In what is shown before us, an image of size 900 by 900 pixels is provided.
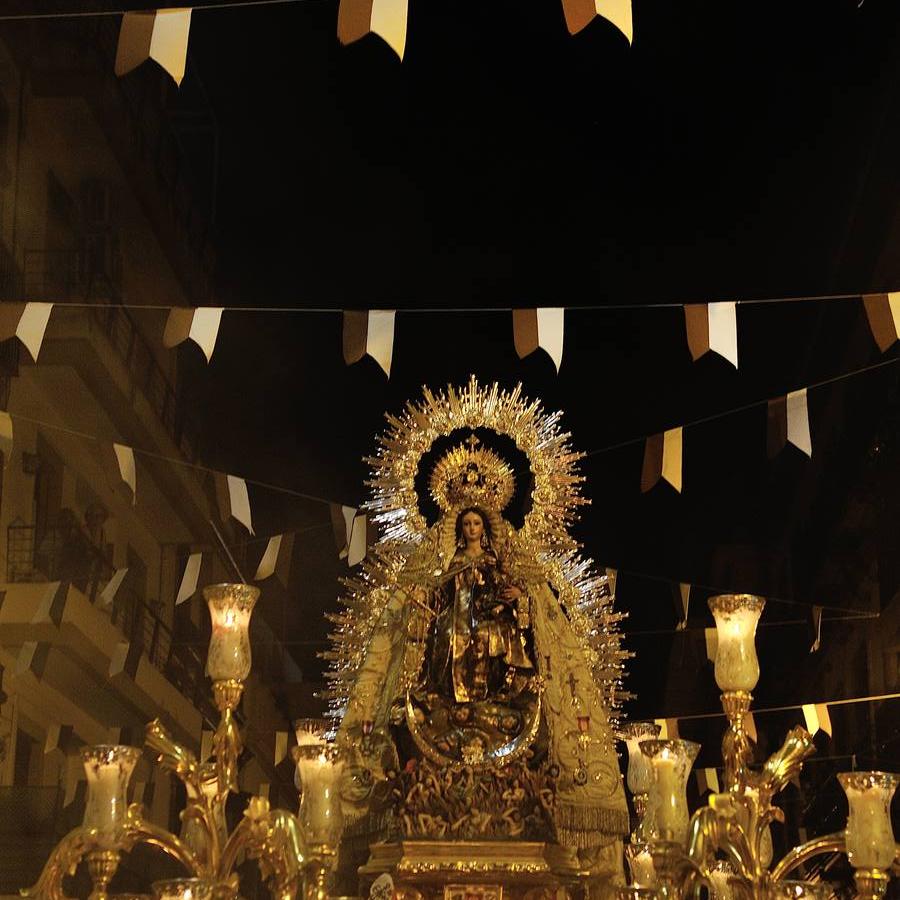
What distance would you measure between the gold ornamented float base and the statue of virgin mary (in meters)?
0.10

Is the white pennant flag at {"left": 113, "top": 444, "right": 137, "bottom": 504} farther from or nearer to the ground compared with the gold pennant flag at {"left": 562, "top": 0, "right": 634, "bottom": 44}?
nearer to the ground

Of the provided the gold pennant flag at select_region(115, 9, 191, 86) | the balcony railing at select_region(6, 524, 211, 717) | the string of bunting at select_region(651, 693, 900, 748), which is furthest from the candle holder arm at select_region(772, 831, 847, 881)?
the balcony railing at select_region(6, 524, 211, 717)

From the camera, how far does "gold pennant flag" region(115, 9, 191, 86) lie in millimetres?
6148

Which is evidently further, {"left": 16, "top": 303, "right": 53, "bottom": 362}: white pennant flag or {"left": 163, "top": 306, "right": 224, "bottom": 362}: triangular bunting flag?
{"left": 163, "top": 306, "right": 224, "bottom": 362}: triangular bunting flag

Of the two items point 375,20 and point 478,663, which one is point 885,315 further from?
point 375,20

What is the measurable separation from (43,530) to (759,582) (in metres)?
4.32

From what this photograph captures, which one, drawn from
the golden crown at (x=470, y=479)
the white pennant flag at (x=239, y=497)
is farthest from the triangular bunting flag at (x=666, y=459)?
the white pennant flag at (x=239, y=497)

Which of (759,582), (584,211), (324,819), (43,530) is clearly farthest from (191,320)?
(759,582)

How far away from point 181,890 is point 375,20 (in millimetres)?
2797

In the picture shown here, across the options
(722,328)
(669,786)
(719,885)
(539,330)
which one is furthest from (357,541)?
(669,786)

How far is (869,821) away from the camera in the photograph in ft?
18.8

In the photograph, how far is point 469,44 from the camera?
9.51 metres

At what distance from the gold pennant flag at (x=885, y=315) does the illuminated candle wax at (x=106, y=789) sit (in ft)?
11.6

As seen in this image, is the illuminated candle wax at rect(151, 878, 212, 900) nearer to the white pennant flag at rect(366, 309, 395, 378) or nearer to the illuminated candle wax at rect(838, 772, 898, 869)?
the illuminated candle wax at rect(838, 772, 898, 869)
